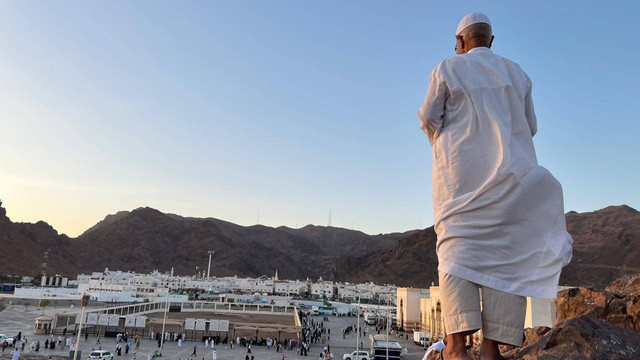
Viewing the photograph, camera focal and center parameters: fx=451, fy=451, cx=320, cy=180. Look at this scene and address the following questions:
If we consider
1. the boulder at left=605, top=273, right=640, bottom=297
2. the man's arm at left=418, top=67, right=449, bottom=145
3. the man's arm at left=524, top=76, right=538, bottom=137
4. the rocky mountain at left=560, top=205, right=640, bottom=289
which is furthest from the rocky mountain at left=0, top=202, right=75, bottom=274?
the rocky mountain at left=560, top=205, right=640, bottom=289

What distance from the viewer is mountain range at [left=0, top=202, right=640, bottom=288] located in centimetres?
10394

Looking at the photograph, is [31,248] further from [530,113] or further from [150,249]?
[530,113]

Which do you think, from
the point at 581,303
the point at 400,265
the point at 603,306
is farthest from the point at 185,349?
the point at 400,265

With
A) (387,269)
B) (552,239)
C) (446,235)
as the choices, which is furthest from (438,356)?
(387,269)

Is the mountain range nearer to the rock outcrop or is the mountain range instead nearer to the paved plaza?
the paved plaza

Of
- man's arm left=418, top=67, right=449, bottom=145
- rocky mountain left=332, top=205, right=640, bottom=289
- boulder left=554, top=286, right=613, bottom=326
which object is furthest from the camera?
rocky mountain left=332, top=205, right=640, bottom=289

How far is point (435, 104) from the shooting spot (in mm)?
2918

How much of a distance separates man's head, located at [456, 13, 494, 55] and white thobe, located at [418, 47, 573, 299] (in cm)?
23

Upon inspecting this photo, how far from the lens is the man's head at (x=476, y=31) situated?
3170 mm

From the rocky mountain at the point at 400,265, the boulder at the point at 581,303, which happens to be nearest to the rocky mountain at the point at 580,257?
the rocky mountain at the point at 400,265

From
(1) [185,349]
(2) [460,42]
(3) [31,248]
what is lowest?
(1) [185,349]

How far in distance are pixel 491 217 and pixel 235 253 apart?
151 metres

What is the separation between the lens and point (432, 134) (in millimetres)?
3074

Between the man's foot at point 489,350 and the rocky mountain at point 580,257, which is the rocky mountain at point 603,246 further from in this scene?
the man's foot at point 489,350
